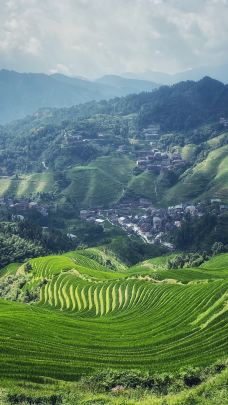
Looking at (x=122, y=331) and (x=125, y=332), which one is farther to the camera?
(x=122, y=331)

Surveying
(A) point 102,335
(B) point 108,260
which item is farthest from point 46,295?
(B) point 108,260

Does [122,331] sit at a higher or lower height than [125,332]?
lower

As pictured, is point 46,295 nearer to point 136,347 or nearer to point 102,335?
point 102,335

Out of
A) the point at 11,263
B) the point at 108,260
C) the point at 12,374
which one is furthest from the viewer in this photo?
the point at 108,260

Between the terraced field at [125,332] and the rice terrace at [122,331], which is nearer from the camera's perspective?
the rice terrace at [122,331]

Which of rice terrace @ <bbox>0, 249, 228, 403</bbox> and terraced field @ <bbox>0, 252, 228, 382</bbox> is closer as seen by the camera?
rice terrace @ <bbox>0, 249, 228, 403</bbox>
